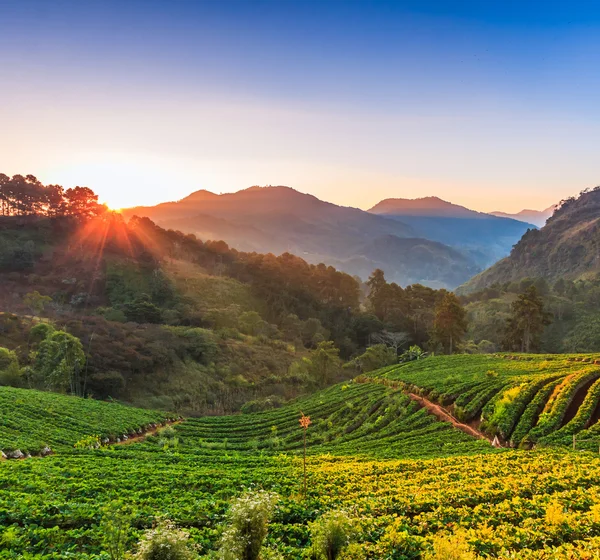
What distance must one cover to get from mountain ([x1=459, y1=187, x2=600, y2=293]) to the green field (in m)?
131

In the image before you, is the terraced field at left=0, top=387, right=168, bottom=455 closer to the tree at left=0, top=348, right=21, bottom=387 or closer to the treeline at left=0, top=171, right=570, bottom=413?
the treeline at left=0, top=171, right=570, bottom=413

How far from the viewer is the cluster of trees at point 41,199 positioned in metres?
109

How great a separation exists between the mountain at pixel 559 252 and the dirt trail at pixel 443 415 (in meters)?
121

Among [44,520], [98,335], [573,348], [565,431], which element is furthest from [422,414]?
[573,348]

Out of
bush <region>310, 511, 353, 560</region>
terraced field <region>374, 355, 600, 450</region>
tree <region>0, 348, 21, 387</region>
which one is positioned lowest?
tree <region>0, 348, 21, 387</region>

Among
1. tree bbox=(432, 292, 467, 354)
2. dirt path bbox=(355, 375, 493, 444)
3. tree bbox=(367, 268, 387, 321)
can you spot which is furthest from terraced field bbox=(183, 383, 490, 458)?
tree bbox=(367, 268, 387, 321)

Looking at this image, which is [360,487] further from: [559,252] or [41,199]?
[559,252]

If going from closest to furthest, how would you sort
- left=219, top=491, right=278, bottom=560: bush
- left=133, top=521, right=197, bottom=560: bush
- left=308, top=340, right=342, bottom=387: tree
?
left=133, top=521, right=197, bottom=560: bush → left=219, top=491, right=278, bottom=560: bush → left=308, top=340, right=342, bottom=387: tree

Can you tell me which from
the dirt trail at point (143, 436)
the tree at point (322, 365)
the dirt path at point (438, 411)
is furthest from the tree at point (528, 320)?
the dirt trail at point (143, 436)

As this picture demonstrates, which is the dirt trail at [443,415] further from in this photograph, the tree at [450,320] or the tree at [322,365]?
the tree at [450,320]

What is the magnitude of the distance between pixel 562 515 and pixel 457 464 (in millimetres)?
7964

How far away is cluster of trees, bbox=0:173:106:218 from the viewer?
10931cm

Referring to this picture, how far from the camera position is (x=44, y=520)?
13.3 m

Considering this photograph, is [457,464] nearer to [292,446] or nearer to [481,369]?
[292,446]
